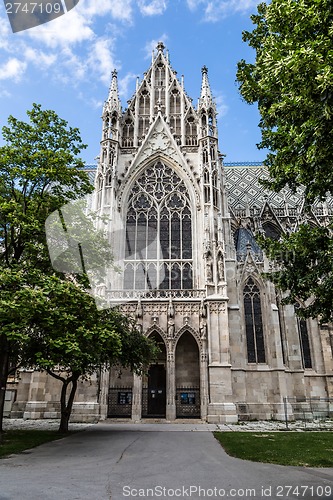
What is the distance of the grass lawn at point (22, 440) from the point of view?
35.0 feet

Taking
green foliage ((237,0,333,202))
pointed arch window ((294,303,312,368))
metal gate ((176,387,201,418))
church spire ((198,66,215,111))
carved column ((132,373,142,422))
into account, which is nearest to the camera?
green foliage ((237,0,333,202))

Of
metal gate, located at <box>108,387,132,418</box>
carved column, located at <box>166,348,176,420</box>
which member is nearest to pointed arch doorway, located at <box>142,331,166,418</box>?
metal gate, located at <box>108,387,132,418</box>

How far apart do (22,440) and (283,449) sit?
8.70 m

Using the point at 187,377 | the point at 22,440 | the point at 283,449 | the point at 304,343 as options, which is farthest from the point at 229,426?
the point at 304,343

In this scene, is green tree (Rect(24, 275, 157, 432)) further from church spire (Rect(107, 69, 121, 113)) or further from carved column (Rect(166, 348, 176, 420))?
church spire (Rect(107, 69, 121, 113))

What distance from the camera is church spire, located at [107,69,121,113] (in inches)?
1218

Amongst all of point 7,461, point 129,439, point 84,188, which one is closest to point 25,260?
point 84,188

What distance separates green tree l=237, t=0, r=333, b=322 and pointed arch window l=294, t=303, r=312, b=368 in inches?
627

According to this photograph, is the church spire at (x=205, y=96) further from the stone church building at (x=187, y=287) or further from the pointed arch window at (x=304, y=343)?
the pointed arch window at (x=304, y=343)

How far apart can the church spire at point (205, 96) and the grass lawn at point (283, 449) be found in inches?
995

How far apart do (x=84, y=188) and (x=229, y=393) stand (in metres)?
14.4

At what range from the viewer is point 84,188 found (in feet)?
47.8

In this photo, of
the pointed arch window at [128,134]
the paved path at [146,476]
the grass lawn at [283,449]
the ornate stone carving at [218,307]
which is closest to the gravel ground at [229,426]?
the grass lawn at [283,449]

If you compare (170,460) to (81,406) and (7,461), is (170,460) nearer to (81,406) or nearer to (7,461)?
(7,461)
